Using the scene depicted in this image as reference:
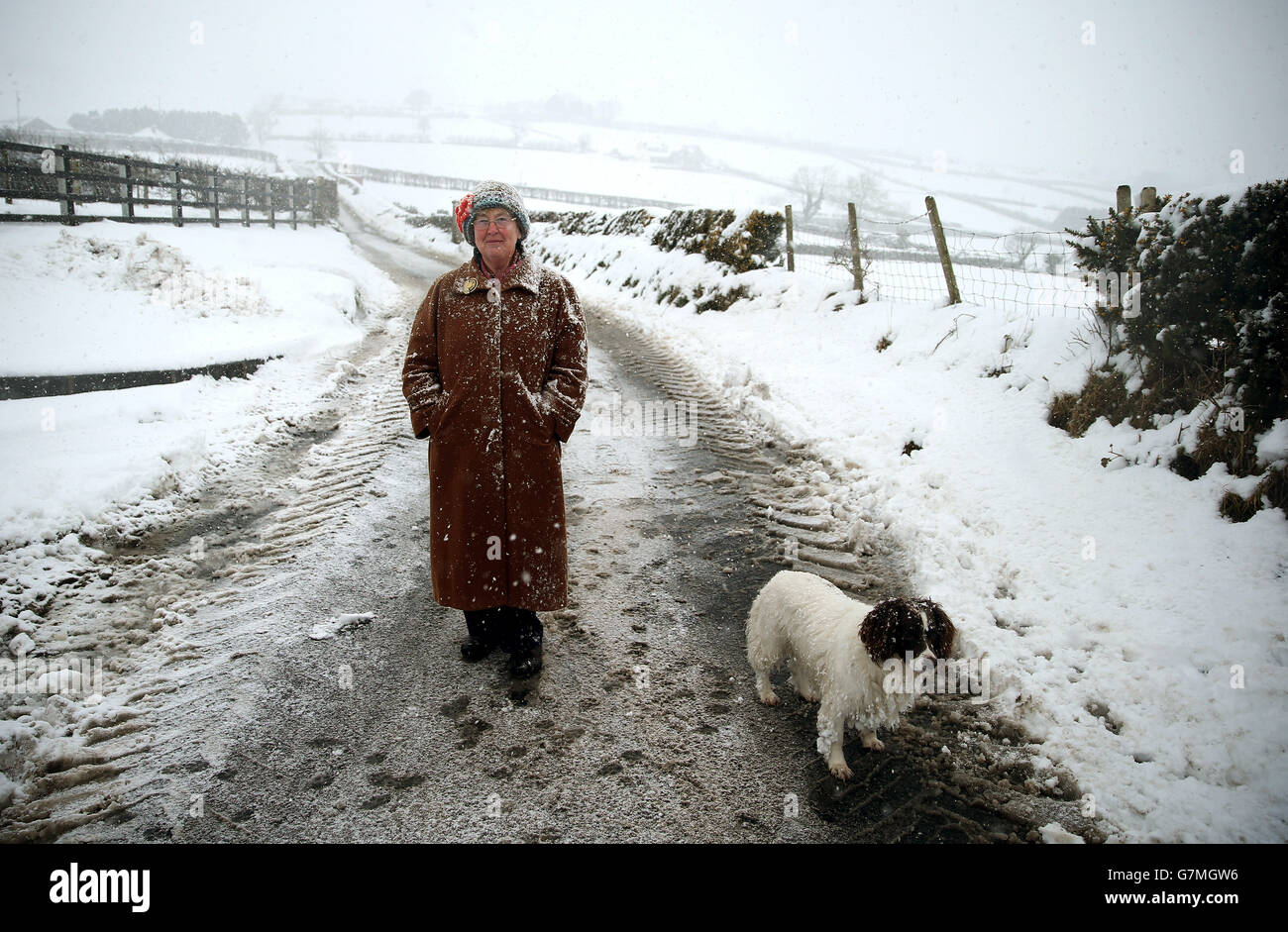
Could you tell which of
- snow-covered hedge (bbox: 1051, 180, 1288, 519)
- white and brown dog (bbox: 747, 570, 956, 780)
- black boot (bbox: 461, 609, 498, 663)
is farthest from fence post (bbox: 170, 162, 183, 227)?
snow-covered hedge (bbox: 1051, 180, 1288, 519)

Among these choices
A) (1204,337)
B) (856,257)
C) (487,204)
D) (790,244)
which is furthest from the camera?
(790,244)

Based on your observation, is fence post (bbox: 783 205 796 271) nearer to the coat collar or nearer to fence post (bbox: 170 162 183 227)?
the coat collar

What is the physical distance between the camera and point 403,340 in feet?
34.7

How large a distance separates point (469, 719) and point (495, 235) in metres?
2.19

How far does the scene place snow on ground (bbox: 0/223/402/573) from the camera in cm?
424

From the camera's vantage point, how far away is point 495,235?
2.96 metres

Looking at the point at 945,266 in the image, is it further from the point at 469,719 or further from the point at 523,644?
the point at 469,719

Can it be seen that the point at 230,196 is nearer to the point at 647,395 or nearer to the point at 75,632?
the point at 647,395

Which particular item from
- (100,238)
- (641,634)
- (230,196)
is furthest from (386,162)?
(641,634)

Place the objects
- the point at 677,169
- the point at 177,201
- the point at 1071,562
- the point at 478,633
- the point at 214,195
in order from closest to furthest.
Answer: the point at 478,633, the point at 1071,562, the point at 177,201, the point at 214,195, the point at 677,169

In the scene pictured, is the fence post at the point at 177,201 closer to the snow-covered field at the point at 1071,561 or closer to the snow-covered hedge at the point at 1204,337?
the snow-covered field at the point at 1071,561

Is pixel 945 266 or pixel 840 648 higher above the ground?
pixel 945 266

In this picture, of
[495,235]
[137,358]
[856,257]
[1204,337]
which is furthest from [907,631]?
[856,257]
